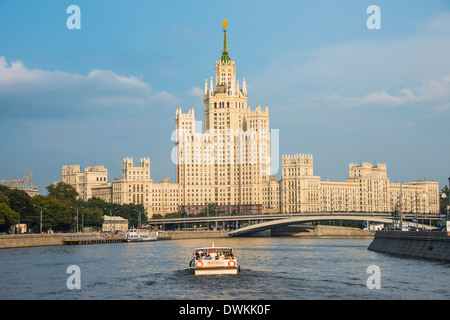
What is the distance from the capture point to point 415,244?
333 ft

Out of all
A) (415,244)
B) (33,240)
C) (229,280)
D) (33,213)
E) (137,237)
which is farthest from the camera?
(137,237)

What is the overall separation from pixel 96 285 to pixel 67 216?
107587mm

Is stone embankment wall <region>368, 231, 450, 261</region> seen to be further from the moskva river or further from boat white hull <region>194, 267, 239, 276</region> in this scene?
boat white hull <region>194, 267, 239, 276</region>

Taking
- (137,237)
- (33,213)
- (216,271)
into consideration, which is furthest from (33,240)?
(216,271)

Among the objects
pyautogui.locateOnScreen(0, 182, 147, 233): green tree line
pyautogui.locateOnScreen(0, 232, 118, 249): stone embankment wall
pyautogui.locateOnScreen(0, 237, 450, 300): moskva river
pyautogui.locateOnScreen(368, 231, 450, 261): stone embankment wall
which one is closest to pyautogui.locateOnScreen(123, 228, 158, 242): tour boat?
pyautogui.locateOnScreen(0, 182, 147, 233): green tree line

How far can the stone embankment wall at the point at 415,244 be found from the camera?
89.5m

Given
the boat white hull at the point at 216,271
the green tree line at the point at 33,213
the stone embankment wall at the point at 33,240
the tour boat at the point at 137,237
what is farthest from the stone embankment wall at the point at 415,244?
the green tree line at the point at 33,213

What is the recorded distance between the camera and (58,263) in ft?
300

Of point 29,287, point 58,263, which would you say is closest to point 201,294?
point 29,287

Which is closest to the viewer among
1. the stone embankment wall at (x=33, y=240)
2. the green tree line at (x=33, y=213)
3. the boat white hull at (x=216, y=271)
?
Result: the boat white hull at (x=216, y=271)

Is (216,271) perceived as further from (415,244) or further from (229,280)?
(415,244)

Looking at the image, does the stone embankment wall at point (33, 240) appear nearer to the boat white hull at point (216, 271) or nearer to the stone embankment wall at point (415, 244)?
the boat white hull at point (216, 271)

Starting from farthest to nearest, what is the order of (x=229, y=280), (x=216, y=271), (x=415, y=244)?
(x=415, y=244) → (x=216, y=271) → (x=229, y=280)
